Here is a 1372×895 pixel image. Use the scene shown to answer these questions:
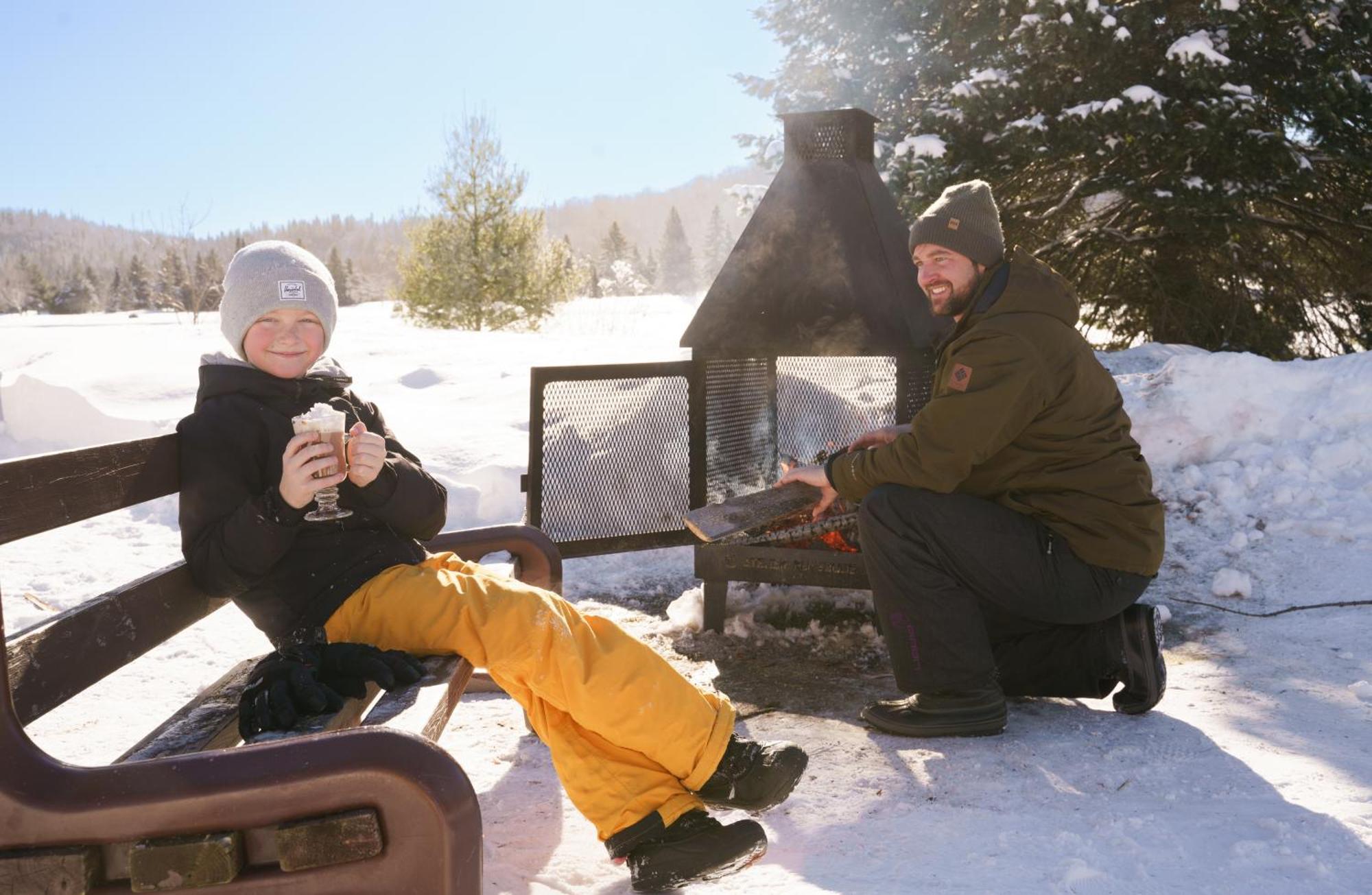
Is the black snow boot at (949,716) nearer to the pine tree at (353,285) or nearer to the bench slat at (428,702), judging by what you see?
the bench slat at (428,702)

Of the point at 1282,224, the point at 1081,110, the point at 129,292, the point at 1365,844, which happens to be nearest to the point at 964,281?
the point at 1365,844

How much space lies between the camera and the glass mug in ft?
7.04

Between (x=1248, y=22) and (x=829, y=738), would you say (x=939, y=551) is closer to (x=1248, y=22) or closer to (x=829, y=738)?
(x=829, y=738)

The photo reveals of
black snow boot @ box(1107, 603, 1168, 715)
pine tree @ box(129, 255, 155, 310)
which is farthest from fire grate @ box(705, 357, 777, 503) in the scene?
pine tree @ box(129, 255, 155, 310)

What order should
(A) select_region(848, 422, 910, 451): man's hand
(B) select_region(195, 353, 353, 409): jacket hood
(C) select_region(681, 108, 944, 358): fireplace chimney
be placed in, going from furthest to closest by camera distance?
(C) select_region(681, 108, 944, 358): fireplace chimney < (A) select_region(848, 422, 910, 451): man's hand < (B) select_region(195, 353, 353, 409): jacket hood

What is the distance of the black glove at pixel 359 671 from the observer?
2.04 m

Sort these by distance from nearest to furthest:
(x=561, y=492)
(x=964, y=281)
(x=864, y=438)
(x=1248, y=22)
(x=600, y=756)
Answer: (x=600, y=756) → (x=964, y=281) → (x=864, y=438) → (x=561, y=492) → (x=1248, y=22)

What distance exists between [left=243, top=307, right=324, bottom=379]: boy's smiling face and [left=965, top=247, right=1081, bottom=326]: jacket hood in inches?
81.8

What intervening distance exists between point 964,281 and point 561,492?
87.8 inches

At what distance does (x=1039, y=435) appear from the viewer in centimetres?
307

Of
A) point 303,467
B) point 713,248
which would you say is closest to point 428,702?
point 303,467

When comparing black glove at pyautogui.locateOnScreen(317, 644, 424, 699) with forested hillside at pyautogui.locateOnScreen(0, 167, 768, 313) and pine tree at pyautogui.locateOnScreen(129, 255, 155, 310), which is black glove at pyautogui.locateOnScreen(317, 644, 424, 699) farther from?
pine tree at pyautogui.locateOnScreen(129, 255, 155, 310)

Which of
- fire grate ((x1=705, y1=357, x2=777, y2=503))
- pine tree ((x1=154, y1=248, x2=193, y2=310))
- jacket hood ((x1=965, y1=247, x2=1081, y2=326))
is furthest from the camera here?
pine tree ((x1=154, y1=248, x2=193, y2=310))

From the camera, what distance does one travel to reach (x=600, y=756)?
214cm
